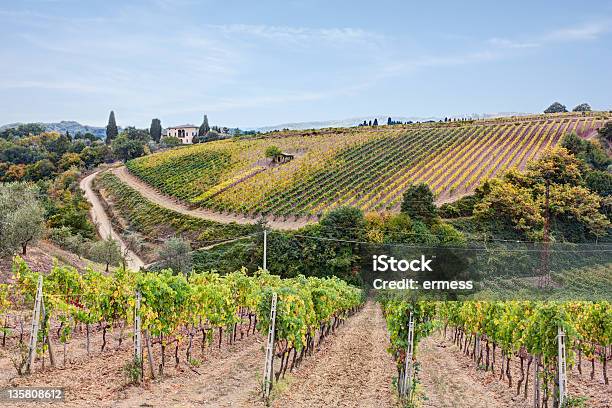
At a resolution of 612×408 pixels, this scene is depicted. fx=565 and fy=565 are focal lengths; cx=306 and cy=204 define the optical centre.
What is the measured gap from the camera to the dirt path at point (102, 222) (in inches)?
1971

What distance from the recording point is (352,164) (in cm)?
7138

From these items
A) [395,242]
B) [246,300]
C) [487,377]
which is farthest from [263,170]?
[487,377]

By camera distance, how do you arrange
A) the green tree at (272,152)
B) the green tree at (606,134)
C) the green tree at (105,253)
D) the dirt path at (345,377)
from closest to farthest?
the dirt path at (345,377) < the green tree at (105,253) < the green tree at (606,134) < the green tree at (272,152)

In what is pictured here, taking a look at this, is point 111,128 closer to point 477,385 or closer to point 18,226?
point 18,226

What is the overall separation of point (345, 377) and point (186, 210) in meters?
51.5

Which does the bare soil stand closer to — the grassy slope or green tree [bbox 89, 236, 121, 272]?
green tree [bbox 89, 236, 121, 272]

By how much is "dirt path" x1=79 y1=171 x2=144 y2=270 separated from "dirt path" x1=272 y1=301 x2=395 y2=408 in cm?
2950

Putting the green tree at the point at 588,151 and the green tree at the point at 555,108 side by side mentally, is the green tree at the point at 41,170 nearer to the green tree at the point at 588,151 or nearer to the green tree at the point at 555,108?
the green tree at the point at 588,151

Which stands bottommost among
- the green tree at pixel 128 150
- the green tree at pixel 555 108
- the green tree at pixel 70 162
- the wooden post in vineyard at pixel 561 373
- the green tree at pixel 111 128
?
the wooden post in vineyard at pixel 561 373

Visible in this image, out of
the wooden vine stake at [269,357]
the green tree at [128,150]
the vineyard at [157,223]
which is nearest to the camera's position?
the wooden vine stake at [269,357]

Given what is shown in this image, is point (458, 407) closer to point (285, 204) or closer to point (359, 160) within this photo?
point (285, 204)

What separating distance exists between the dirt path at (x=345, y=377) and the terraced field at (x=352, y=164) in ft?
112

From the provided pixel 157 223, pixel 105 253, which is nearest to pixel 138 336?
pixel 105 253

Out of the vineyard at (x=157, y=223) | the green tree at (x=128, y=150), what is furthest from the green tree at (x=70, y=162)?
the vineyard at (x=157, y=223)
